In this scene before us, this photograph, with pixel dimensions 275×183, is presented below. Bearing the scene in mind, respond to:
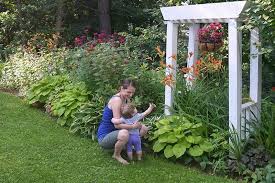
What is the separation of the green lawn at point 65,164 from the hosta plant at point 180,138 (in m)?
0.17

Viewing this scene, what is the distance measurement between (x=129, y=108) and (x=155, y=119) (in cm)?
86

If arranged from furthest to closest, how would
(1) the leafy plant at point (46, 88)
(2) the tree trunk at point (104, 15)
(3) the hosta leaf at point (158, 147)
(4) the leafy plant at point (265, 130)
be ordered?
(2) the tree trunk at point (104, 15), (1) the leafy plant at point (46, 88), (3) the hosta leaf at point (158, 147), (4) the leafy plant at point (265, 130)

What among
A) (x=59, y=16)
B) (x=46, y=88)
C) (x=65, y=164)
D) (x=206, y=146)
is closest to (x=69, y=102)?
(x=46, y=88)

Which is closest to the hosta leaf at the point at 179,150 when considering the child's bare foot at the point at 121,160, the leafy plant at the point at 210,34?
the child's bare foot at the point at 121,160

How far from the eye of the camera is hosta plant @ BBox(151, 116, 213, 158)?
5.34m

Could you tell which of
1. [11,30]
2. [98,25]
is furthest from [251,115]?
[11,30]

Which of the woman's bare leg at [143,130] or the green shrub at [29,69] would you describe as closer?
the woman's bare leg at [143,130]

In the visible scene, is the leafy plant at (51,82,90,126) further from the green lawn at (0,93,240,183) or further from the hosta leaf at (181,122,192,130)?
the hosta leaf at (181,122,192,130)

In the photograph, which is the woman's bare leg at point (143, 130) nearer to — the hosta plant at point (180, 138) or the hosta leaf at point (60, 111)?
the hosta plant at point (180, 138)

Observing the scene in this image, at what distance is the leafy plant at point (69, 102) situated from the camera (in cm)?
695

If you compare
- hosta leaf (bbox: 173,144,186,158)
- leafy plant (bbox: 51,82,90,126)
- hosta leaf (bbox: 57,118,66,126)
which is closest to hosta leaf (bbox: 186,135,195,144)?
hosta leaf (bbox: 173,144,186,158)

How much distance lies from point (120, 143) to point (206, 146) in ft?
3.37

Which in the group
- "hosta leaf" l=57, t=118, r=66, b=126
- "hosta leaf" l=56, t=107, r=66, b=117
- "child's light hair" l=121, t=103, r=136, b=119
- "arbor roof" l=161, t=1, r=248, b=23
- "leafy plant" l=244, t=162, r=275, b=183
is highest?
"arbor roof" l=161, t=1, r=248, b=23

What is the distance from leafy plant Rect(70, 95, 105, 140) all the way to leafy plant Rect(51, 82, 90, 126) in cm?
20
